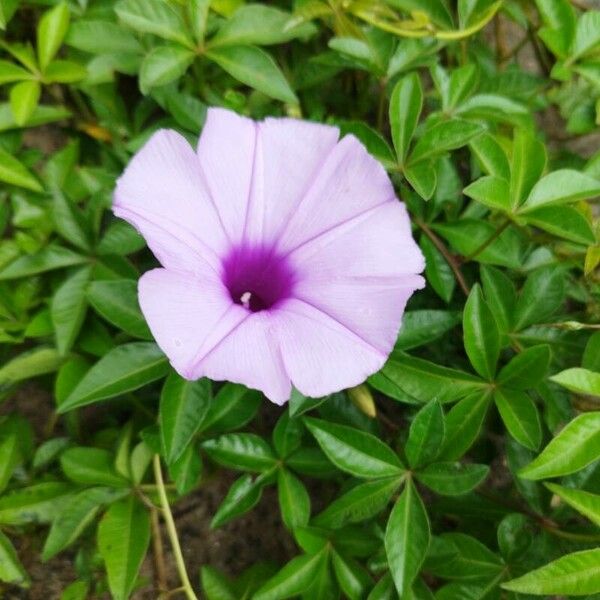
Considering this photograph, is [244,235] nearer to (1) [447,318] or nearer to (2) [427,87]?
(1) [447,318]

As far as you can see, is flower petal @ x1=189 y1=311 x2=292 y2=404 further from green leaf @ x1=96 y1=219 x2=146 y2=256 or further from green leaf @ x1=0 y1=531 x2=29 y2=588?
green leaf @ x1=0 y1=531 x2=29 y2=588

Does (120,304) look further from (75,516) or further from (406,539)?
(406,539)

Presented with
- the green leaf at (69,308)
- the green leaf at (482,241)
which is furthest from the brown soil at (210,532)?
the green leaf at (482,241)

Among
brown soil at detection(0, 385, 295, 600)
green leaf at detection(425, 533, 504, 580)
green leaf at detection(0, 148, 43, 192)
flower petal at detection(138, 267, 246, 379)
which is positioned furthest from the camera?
brown soil at detection(0, 385, 295, 600)

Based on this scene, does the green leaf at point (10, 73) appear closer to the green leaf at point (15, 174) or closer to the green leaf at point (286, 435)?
the green leaf at point (15, 174)

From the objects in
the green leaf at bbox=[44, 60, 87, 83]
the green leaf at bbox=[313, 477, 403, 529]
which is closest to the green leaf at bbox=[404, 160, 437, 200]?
the green leaf at bbox=[313, 477, 403, 529]

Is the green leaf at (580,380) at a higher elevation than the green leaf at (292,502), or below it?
higher

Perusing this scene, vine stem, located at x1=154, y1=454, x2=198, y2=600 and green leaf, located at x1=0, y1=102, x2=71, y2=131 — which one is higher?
green leaf, located at x1=0, y1=102, x2=71, y2=131
